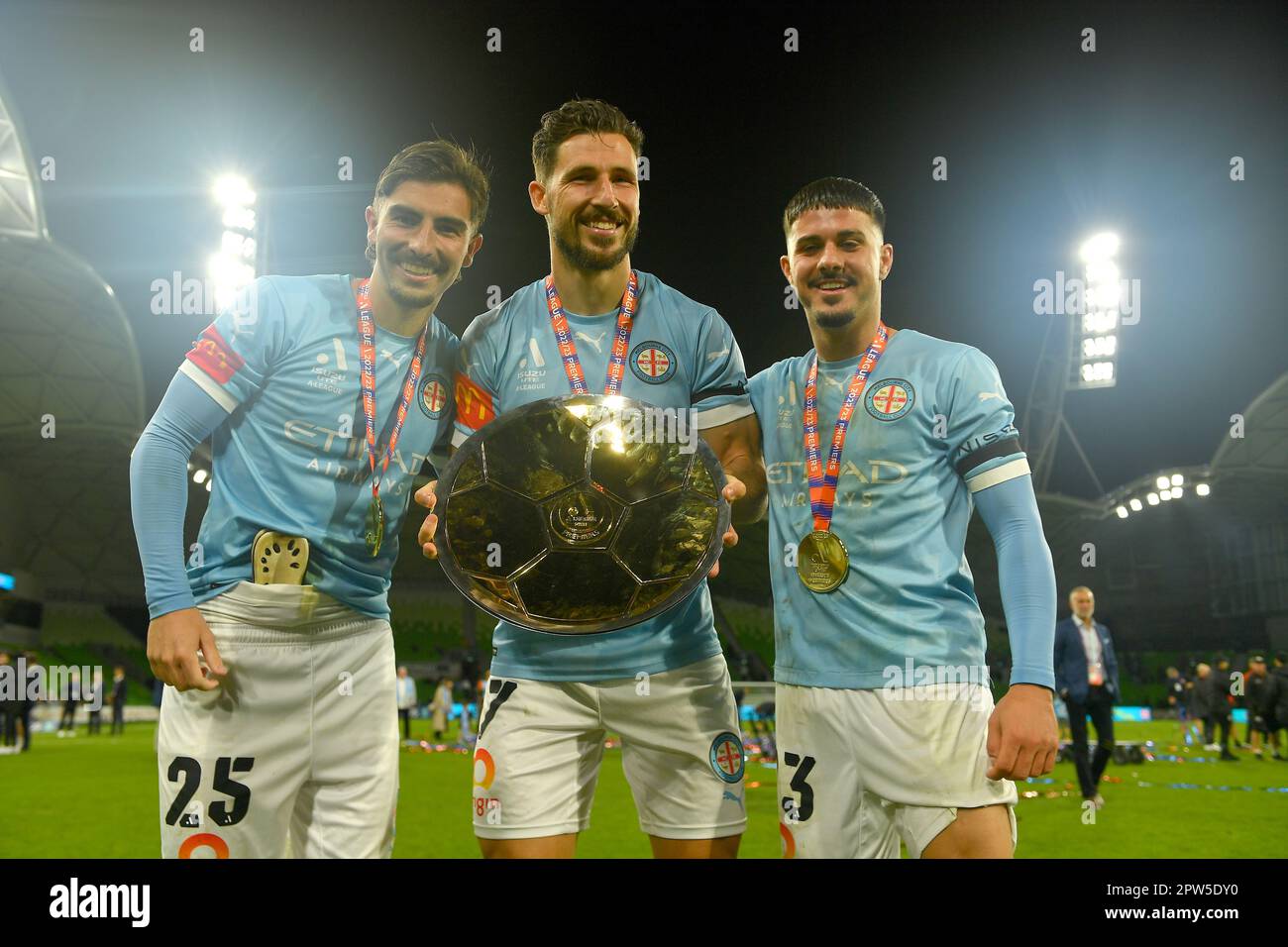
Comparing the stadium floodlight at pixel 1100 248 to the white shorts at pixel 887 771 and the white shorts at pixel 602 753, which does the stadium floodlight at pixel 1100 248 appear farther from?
the white shorts at pixel 602 753

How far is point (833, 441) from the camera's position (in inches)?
107

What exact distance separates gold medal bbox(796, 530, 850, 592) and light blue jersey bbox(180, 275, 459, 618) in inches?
44.3

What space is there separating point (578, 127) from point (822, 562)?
55.3 inches

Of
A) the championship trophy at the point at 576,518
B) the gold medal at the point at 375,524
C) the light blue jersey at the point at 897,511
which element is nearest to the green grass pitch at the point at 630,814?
the light blue jersey at the point at 897,511

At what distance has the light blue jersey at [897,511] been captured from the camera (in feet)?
8.38

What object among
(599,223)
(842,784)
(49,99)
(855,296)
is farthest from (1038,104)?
(49,99)

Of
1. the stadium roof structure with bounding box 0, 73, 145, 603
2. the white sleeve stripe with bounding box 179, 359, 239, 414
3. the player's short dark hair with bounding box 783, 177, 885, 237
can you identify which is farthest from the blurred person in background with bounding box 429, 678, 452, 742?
the player's short dark hair with bounding box 783, 177, 885, 237

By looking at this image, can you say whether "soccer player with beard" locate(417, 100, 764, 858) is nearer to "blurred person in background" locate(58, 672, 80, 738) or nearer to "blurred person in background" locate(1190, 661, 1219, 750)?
"blurred person in background" locate(1190, 661, 1219, 750)

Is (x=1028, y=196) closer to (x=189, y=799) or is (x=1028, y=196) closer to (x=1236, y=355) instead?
(x=189, y=799)

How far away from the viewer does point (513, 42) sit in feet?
13.7

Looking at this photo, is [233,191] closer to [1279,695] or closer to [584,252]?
[584,252]

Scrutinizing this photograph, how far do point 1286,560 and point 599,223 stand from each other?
40.0 ft

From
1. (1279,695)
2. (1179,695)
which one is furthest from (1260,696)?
(1179,695)
